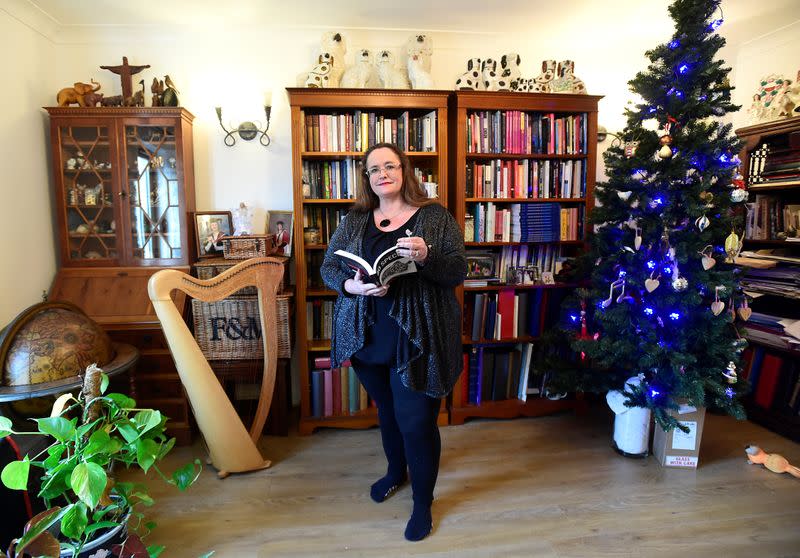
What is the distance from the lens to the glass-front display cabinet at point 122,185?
2.47 meters

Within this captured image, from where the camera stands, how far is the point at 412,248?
147 centimetres

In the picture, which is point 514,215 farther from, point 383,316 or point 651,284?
point 383,316

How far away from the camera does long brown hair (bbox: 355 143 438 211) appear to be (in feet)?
5.74

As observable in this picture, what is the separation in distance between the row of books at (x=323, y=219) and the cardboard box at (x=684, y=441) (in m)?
2.01

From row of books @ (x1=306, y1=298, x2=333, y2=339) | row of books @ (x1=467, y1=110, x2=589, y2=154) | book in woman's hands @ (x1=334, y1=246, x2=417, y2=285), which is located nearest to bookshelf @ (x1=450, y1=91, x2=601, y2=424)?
row of books @ (x1=467, y1=110, x2=589, y2=154)

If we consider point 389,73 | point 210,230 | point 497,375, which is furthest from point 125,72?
point 497,375

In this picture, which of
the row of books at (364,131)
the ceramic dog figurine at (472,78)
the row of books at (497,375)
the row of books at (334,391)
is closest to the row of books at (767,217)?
the row of books at (497,375)

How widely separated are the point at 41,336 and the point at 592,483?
243cm

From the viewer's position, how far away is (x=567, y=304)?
2.49 metres

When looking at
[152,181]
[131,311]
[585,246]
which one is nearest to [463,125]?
[585,246]

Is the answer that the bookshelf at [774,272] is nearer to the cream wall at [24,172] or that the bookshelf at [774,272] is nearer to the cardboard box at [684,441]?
the cardboard box at [684,441]

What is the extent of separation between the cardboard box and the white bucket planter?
0.08 m

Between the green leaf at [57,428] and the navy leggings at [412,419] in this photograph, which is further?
the navy leggings at [412,419]

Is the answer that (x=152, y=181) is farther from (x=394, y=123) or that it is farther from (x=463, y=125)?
(x=463, y=125)
